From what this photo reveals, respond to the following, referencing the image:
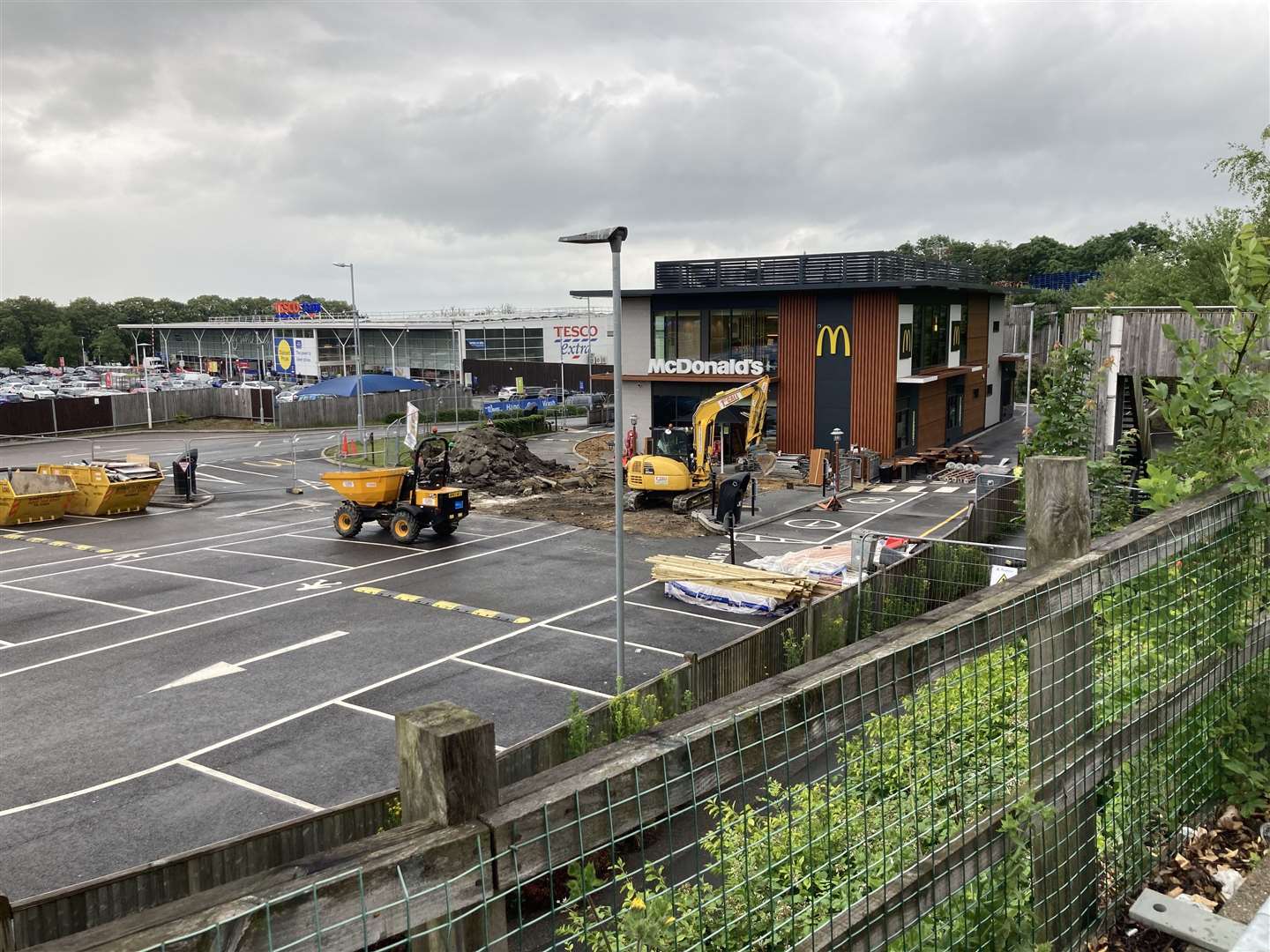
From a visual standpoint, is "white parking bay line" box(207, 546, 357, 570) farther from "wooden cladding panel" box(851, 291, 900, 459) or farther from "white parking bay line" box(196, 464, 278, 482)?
"wooden cladding panel" box(851, 291, 900, 459)

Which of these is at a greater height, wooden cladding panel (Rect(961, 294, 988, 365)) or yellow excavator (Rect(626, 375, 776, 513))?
wooden cladding panel (Rect(961, 294, 988, 365))

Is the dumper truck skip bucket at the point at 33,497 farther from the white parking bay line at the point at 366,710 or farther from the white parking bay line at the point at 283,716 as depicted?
the white parking bay line at the point at 366,710

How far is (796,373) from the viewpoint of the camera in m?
41.5

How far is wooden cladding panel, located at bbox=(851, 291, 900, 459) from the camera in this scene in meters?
39.5

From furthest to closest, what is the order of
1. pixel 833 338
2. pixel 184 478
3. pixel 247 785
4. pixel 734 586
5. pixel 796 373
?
pixel 796 373
pixel 833 338
pixel 184 478
pixel 734 586
pixel 247 785

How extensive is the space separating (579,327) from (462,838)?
71.4 m

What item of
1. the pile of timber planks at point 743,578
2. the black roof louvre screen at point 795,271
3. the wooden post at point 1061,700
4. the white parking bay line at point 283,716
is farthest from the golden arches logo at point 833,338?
the wooden post at point 1061,700

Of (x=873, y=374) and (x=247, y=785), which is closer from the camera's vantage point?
(x=247, y=785)

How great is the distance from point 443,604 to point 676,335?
85.1 feet

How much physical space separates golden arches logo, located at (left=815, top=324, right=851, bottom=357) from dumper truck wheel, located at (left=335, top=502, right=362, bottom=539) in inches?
851

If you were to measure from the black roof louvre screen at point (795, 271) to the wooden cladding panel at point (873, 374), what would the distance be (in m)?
1.18

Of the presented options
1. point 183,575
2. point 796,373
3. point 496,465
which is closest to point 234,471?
point 496,465

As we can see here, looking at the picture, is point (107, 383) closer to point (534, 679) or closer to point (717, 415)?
point (717, 415)

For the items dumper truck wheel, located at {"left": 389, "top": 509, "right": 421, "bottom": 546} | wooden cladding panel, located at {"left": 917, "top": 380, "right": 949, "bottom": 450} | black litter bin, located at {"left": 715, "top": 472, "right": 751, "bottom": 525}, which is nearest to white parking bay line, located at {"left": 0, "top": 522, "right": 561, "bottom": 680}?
dumper truck wheel, located at {"left": 389, "top": 509, "right": 421, "bottom": 546}
